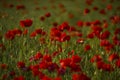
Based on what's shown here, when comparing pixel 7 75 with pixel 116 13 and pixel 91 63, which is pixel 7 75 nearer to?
pixel 91 63

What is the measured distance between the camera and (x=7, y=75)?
3186 millimetres

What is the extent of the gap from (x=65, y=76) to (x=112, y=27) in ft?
15.5

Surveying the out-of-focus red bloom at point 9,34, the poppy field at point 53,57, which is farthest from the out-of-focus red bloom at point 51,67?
the out-of-focus red bloom at point 9,34

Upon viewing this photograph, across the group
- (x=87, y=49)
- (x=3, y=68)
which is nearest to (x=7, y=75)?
(x=3, y=68)

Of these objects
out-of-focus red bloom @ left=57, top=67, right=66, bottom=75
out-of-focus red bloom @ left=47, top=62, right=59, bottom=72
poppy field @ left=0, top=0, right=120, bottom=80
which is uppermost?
out-of-focus red bloom @ left=47, top=62, right=59, bottom=72

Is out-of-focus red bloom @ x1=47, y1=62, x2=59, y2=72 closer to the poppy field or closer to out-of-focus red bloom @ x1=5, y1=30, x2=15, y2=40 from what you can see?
the poppy field

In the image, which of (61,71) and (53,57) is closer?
(61,71)

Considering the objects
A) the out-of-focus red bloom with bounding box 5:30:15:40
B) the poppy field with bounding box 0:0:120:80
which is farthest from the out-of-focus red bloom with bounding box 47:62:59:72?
the out-of-focus red bloom with bounding box 5:30:15:40

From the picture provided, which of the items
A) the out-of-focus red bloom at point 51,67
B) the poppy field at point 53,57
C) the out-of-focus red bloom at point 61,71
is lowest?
the poppy field at point 53,57

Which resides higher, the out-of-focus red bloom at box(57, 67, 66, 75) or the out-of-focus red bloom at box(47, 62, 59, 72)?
the out-of-focus red bloom at box(47, 62, 59, 72)

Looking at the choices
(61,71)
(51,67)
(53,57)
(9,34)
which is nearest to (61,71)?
(61,71)

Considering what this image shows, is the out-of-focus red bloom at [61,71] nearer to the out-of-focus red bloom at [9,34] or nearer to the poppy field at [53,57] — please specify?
the poppy field at [53,57]

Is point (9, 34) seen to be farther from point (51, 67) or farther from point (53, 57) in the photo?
point (51, 67)

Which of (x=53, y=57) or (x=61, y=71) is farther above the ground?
(x=61, y=71)
